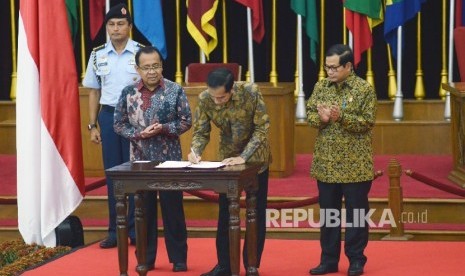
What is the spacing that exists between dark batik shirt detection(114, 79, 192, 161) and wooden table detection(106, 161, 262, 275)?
0.34m

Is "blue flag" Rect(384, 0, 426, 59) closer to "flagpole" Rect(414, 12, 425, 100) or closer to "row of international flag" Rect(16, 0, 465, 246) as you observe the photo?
"flagpole" Rect(414, 12, 425, 100)

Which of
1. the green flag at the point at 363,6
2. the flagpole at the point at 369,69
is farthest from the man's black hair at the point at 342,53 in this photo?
the flagpole at the point at 369,69

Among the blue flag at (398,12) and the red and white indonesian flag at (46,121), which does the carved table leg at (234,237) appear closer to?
the red and white indonesian flag at (46,121)

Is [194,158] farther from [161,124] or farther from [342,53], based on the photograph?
[342,53]

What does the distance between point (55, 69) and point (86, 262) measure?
1.49m

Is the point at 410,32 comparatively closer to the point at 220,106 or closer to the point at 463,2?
the point at 463,2

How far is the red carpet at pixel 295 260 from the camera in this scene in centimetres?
842

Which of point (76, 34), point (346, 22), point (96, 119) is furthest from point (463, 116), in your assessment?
point (76, 34)

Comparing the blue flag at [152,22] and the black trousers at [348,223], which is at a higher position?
the blue flag at [152,22]

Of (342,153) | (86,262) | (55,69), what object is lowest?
(86,262)

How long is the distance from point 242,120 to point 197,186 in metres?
0.56

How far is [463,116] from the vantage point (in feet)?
36.2

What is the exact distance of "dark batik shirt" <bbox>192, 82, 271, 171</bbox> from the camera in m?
7.96

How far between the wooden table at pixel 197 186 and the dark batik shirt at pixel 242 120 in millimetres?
129
